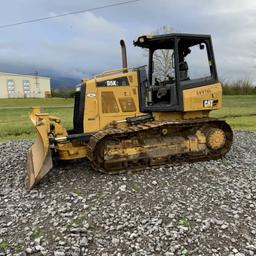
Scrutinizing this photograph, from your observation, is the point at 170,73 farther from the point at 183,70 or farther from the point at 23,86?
the point at 23,86

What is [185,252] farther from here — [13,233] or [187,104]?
[187,104]

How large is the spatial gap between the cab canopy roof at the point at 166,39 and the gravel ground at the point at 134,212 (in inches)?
109

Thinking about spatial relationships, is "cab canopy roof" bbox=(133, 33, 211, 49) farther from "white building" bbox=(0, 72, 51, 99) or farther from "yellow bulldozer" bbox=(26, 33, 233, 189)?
"white building" bbox=(0, 72, 51, 99)

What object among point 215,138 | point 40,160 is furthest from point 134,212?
point 215,138

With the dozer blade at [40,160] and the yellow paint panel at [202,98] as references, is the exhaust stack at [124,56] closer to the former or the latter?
the yellow paint panel at [202,98]

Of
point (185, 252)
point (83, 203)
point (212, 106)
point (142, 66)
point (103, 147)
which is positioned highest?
point (142, 66)

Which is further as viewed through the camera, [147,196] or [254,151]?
[254,151]

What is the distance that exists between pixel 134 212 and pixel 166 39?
4.07 metres

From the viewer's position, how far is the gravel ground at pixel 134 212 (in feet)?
15.4

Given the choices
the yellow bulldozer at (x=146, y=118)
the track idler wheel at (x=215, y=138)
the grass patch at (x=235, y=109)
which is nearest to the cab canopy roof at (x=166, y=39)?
the yellow bulldozer at (x=146, y=118)

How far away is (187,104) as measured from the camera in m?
7.74

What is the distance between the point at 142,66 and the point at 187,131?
6.06 ft

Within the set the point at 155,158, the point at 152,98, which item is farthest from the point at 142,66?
the point at 155,158

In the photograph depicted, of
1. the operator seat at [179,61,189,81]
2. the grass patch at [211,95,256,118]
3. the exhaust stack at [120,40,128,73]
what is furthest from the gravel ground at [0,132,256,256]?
the grass patch at [211,95,256,118]
